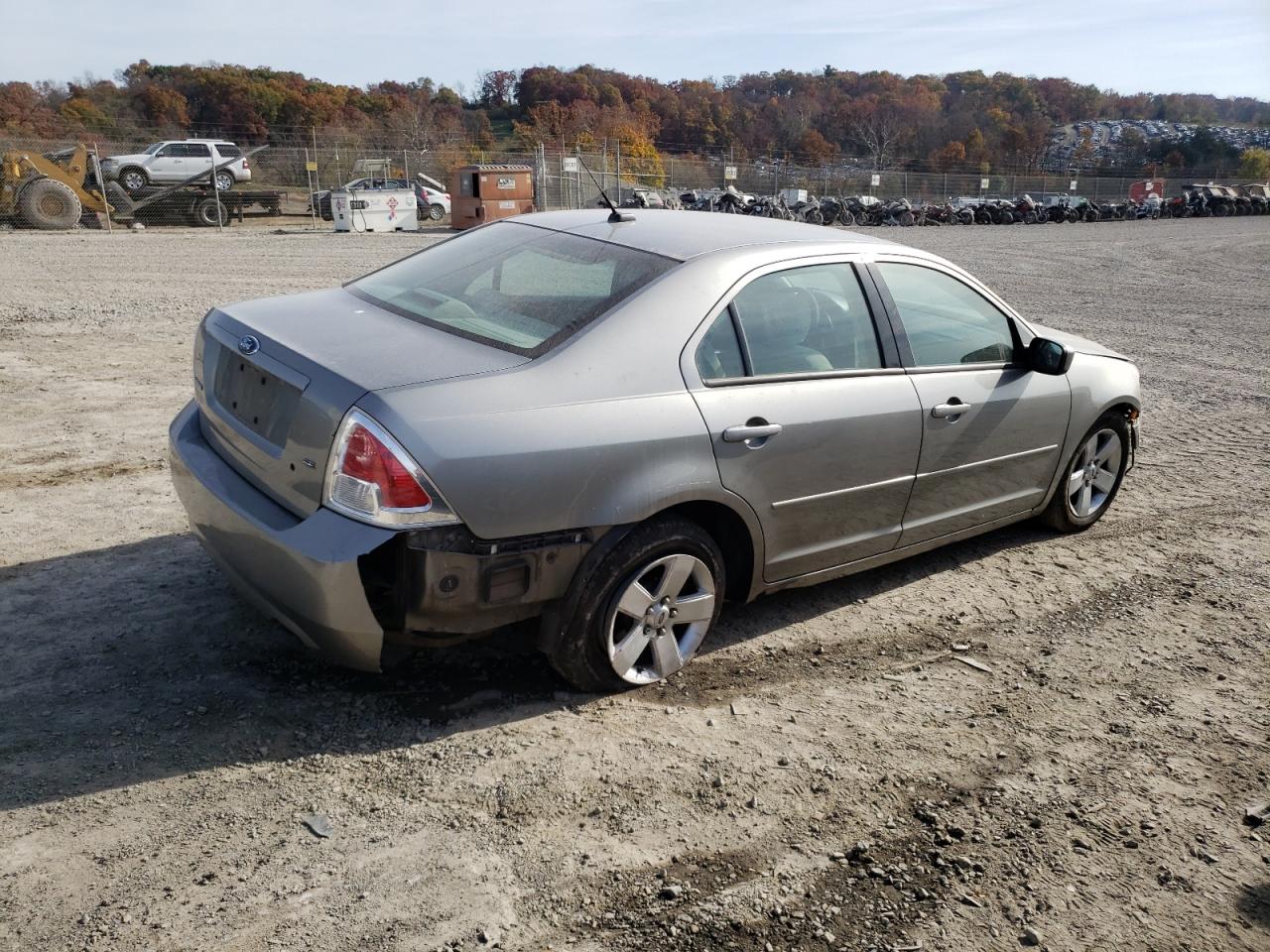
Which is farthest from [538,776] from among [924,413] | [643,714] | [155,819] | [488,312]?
[924,413]

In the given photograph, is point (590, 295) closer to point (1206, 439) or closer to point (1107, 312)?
point (1206, 439)

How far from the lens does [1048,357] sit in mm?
4840

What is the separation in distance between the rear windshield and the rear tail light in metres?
0.65

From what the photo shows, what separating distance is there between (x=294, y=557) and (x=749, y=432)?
163cm

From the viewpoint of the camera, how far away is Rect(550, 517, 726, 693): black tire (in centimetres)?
344

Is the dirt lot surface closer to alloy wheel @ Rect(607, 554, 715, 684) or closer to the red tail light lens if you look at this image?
alloy wheel @ Rect(607, 554, 715, 684)

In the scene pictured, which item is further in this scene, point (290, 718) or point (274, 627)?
point (274, 627)

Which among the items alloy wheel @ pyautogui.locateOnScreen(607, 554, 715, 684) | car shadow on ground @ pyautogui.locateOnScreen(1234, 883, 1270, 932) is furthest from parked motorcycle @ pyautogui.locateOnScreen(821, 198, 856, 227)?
car shadow on ground @ pyautogui.locateOnScreen(1234, 883, 1270, 932)

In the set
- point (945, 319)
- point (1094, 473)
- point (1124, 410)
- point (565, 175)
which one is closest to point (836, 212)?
point (565, 175)

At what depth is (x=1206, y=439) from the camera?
7723mm

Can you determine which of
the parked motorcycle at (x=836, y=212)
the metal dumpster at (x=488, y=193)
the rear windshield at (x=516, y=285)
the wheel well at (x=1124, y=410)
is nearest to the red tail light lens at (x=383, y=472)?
the rear windshield at (x=516, y=285)

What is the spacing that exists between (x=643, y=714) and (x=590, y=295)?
1549 millimetres

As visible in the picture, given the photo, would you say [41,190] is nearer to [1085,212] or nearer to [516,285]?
[516,285]

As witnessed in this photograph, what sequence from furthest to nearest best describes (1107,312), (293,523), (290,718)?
(1107,312) < (290,718) < (293,523)
